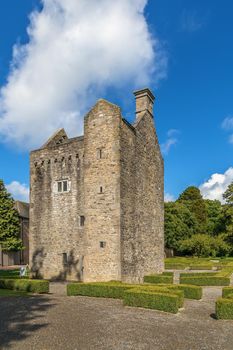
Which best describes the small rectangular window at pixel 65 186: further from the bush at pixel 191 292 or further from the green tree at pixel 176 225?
the green tree at pixel 176 225

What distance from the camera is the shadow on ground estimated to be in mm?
11076

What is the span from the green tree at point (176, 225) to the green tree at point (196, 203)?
313 inches

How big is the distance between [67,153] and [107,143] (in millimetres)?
4613

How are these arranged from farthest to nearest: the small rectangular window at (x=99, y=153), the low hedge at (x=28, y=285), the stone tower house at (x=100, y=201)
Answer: the small rectangular window at (x=99, y=153) < the stone tower house at (x=100, y=201) < the low hedge at (x=28, y=285)

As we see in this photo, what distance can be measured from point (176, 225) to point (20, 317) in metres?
47.1

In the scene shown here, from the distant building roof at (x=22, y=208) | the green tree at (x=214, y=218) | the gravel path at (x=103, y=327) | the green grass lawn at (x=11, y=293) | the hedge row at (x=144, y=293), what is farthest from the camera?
the green tree at (x=214, y=218)

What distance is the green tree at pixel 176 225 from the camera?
5762 centimetres

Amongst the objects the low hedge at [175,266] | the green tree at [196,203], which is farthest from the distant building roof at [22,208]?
the green tree at [196,203]

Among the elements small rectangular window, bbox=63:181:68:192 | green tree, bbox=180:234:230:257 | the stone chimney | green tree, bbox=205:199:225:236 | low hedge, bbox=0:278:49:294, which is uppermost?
the stone chimney

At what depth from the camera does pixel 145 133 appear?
29078mm

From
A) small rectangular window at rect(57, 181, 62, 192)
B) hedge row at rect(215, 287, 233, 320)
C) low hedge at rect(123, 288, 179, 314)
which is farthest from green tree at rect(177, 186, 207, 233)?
hedge row at rect(215, 287, 233, 320)

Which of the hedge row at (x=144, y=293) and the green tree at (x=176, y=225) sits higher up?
the green tree at (x=176, y=225)

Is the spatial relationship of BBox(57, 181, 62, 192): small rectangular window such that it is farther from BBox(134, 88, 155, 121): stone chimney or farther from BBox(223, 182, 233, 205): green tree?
BBox(223, 182, 233, 205): green tree

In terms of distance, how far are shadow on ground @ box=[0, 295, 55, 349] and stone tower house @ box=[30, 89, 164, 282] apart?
663 centimetres
